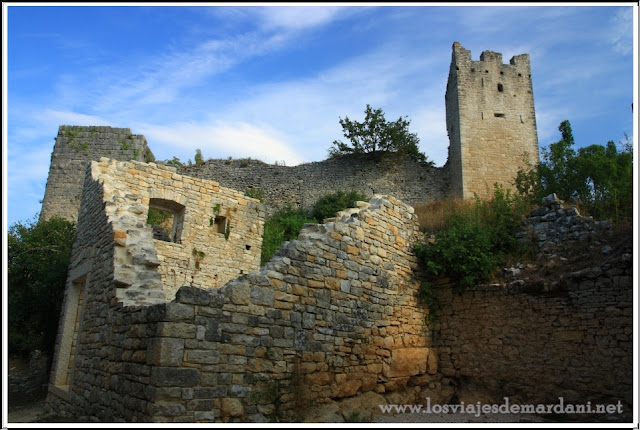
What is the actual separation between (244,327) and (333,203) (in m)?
15.8

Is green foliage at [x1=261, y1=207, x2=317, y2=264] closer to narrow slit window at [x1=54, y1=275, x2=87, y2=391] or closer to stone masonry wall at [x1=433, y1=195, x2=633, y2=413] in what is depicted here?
narrow slit window at [x1=54, y1=275, x2=87, y2=391]

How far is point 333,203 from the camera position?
21797mm

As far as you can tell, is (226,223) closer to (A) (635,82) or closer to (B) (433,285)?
(B) (433,285)

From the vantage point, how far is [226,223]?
12469 millimetres

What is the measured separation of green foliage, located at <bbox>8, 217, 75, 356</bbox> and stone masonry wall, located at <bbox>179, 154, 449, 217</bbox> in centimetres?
878

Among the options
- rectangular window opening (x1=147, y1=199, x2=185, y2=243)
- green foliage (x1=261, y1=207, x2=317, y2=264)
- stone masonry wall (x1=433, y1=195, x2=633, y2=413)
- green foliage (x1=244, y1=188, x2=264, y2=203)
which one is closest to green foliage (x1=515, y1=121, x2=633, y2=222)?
stone masonry wall (x1=433, y1=195, x2=633, y2=413)

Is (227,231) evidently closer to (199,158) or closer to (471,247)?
(471,247)

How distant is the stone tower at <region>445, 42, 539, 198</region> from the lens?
21.9 metres

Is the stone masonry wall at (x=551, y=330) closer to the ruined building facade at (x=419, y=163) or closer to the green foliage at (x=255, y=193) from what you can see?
the ruined building facade at (x=419, y=163)

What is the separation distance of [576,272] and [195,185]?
8.49 meters

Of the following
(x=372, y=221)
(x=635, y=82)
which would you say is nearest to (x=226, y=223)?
(x=372, y=221)

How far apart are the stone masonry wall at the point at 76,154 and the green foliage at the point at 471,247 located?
16.7m

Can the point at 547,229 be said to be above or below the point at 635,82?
below

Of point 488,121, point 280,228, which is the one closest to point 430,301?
point 280,228
